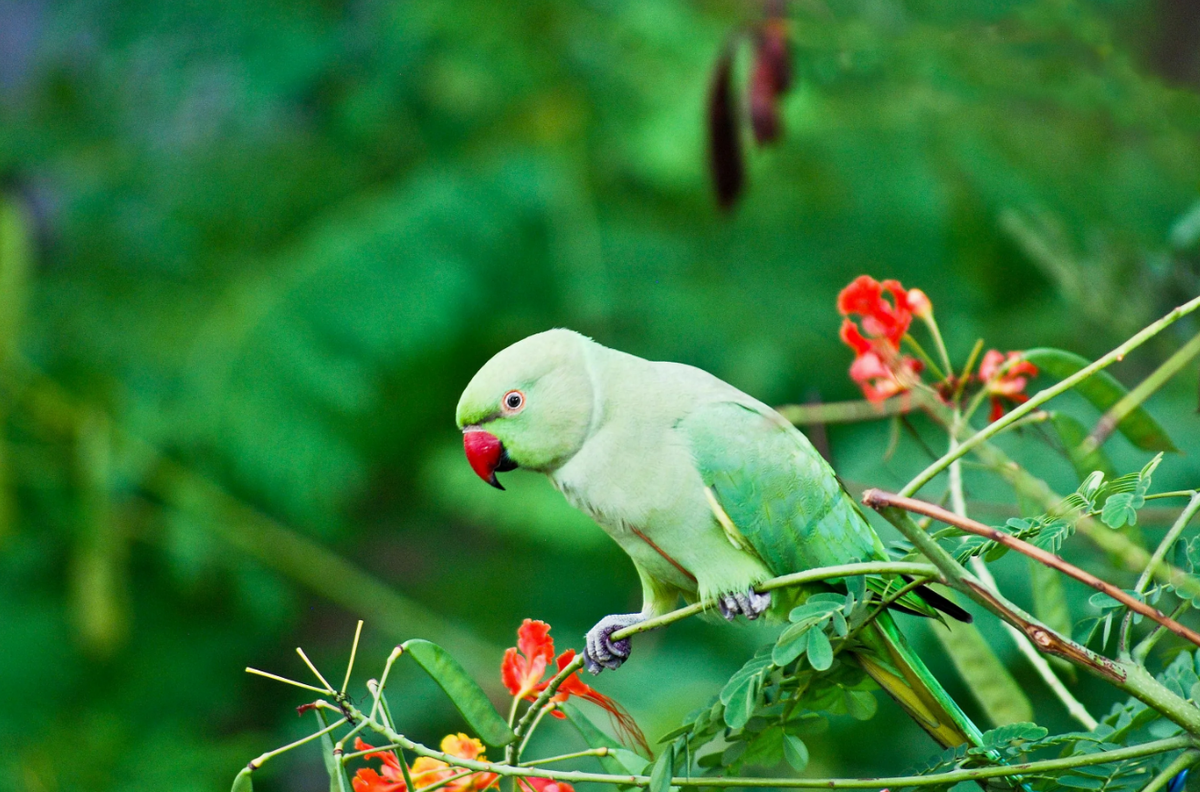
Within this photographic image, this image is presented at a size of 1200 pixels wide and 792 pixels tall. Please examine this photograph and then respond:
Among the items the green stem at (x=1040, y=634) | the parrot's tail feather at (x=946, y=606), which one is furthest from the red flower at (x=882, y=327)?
the green stem at (x=1040, y=634)

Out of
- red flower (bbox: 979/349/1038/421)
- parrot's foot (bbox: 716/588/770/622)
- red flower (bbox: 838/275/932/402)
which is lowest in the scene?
parrot's foot (bbox: 716/588/770/622)

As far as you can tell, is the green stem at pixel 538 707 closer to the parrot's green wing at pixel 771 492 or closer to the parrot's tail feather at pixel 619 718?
the parrot's tail feather at pixel 619 718

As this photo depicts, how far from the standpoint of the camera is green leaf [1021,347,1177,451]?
45.0 inches

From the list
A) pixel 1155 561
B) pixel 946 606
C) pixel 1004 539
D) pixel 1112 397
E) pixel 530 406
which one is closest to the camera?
pixel 1004 539

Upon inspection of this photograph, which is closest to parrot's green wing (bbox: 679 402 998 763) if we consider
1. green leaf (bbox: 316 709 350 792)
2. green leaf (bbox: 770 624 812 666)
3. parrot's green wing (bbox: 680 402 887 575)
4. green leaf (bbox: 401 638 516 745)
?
parrot's green wing (bbox: 680 402 887 575)

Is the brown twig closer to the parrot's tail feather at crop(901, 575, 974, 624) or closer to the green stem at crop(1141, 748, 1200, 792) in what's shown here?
the green stem at crop(1141, 748, 1200, 792)

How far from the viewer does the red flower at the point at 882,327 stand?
1187 millimetres

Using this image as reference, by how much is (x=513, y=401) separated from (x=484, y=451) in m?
0.08

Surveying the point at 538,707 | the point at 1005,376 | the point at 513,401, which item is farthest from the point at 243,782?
the point at 1005,376

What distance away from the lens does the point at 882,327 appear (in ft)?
3.92

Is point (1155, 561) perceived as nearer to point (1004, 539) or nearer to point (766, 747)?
point (1004, 539)

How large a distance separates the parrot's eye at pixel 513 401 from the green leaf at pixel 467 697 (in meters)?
0.46

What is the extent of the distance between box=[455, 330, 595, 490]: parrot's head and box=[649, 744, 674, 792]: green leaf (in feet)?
1.59

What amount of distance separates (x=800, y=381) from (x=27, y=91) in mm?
3469
